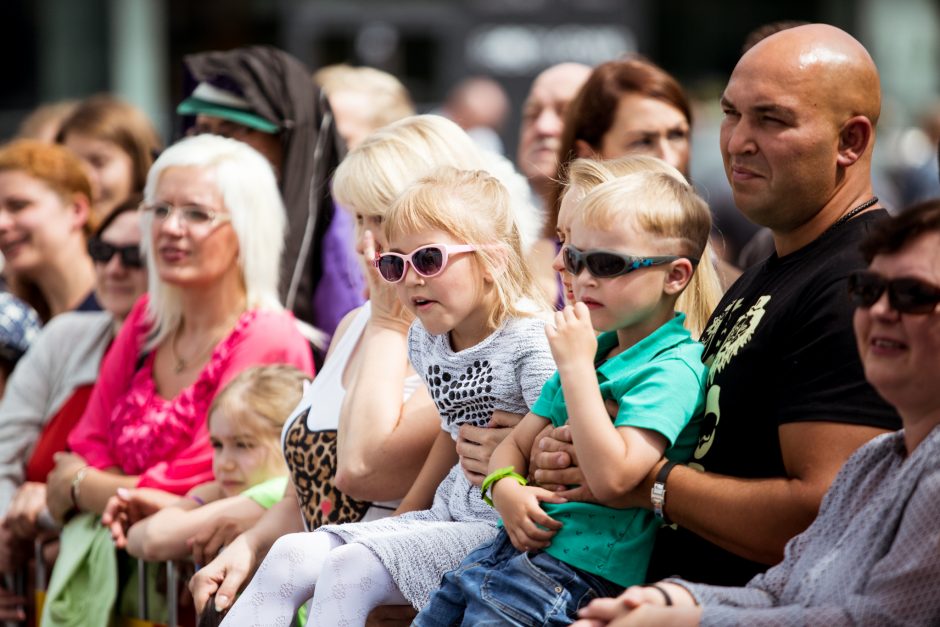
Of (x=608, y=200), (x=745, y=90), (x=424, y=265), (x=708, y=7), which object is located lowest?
(x=708, y=7)

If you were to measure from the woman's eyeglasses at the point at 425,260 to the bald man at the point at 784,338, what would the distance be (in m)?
0.64

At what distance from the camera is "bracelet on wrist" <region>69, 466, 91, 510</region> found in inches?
202

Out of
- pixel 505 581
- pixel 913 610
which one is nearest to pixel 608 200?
pixel 505 581

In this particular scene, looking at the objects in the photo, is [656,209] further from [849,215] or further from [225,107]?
[225,107]

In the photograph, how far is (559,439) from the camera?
10.4 ft

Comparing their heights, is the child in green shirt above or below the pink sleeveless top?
above

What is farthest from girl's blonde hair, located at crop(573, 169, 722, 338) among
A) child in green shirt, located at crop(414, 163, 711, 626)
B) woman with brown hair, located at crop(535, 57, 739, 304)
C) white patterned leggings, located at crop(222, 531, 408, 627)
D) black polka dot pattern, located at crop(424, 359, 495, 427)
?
woman with brown hair, located at crop(535, 57, 739, 304)

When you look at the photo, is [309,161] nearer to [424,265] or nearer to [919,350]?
[424,265]

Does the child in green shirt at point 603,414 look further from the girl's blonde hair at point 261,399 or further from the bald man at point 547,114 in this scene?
the bald man at point 547,114

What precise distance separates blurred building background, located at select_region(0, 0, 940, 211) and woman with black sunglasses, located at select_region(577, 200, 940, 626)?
27.8ft

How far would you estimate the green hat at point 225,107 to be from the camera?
18.5ft

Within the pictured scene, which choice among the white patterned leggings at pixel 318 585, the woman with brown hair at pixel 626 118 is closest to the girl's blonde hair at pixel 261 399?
the white patterned leggings at pixel 318 585

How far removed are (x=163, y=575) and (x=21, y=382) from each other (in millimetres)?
1515

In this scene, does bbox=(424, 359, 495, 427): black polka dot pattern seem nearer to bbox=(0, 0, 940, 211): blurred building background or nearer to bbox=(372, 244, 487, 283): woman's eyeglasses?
bbox=(372, 244, 487, 283): woman's eyeglasses
